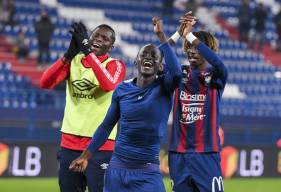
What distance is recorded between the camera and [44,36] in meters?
20.4

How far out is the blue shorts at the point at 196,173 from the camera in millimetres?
6338

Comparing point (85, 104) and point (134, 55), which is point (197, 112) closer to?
point (85, 104)

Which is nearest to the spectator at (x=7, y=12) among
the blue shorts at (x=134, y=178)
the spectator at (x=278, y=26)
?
the spectator at (x=278, y=26)

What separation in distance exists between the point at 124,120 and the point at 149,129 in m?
0.21

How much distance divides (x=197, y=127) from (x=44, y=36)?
14414 millimetres

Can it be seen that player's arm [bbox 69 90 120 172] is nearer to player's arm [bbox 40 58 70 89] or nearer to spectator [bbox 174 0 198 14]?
player's arm [bbox 40 58 70 89]

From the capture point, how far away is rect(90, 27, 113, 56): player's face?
6.98 metres

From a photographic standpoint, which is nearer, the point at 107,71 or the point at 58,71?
the point at 107,71

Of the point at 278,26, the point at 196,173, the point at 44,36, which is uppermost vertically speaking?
the point at 278,26

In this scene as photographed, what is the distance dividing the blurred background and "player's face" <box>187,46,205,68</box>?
661 centimetres

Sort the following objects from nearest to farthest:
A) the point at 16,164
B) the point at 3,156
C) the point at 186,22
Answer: the point at 186,22, the point at 3,156, the point at 16,164

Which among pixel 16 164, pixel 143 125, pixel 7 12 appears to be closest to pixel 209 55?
pixel 143 125

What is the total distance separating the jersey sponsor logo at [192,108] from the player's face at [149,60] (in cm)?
52

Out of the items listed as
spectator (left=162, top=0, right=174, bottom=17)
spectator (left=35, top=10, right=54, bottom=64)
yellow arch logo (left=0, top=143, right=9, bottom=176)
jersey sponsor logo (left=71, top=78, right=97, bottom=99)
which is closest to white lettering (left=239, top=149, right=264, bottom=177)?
yellow arch logo (left=0, top=143, right=9, bottom=176)
